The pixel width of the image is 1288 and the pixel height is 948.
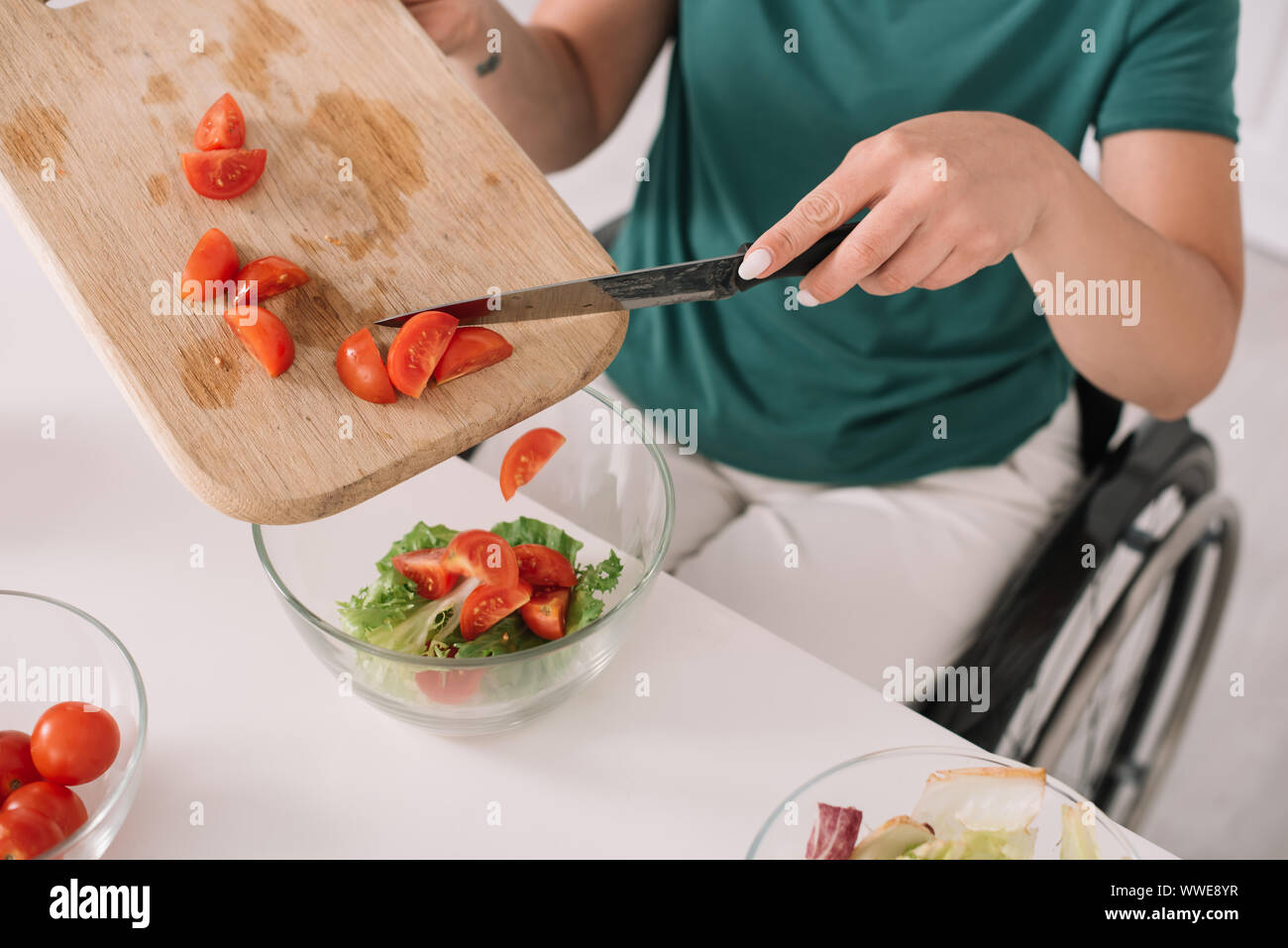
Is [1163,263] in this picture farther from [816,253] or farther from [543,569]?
[543,569]

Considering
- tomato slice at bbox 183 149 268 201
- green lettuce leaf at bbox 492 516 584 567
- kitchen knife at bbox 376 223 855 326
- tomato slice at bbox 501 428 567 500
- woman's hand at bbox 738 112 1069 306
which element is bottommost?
green lettuce leaf at bbox 492 516 584 567

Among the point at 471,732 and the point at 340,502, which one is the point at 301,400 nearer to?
the point at 340,502

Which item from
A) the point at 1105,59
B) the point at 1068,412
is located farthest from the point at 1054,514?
the point at 1105,59

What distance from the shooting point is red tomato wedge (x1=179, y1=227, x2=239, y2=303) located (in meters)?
0.85

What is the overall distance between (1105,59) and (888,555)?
1.98ft

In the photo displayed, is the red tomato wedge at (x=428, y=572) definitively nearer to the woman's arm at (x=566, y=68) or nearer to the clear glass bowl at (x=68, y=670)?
the clear glass bowl at (x=68, y=670)

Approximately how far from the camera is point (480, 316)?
87 cm

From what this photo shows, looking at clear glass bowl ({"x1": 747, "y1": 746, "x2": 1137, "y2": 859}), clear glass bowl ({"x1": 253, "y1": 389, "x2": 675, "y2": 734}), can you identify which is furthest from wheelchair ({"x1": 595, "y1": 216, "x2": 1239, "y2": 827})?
clear glass bowl ({"x1": 253, "y1": 389, "x2": 675, "y2": 734})

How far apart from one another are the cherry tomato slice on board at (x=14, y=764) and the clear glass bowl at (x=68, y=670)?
1.3 inches

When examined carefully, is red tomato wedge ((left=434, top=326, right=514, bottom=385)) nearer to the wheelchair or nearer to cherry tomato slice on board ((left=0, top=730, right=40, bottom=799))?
cherry tomato slice on board ((left=0, top=730, right=40, bottom=799))

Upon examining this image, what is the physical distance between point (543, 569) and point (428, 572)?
0.09 m

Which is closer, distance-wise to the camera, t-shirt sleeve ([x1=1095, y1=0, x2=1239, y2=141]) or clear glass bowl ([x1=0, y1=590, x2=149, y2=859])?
clear glass bowl ([x1=0, y1=590, x2=149, y2=859])

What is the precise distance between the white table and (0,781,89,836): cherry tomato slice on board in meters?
0.07

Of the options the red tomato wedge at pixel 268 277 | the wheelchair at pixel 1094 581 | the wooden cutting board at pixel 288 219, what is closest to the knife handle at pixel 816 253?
the wooden cutting board at pixel 288 219
